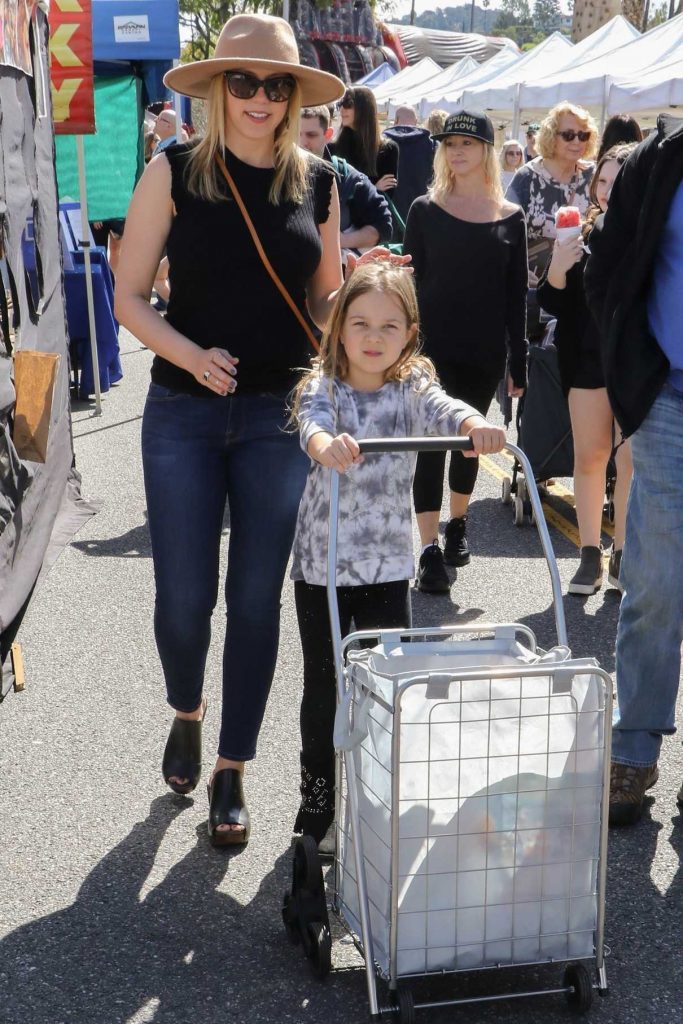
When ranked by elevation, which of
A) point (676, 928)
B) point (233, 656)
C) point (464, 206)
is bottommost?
point (676, 928)

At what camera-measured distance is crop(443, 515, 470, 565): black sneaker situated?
266 inches

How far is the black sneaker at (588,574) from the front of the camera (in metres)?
6.20

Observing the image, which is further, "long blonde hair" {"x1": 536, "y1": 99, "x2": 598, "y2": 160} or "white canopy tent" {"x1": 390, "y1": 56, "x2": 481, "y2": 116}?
"white canopy tent" {"x1": 390, "y1": 56, "x2": 481, "y2": 116}

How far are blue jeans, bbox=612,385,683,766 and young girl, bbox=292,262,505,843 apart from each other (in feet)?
2.46

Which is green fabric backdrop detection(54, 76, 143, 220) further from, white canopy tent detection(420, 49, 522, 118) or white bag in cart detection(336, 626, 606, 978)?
white canopy tent detection(420, 49, 522, 118)

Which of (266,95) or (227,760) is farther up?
(266,95)

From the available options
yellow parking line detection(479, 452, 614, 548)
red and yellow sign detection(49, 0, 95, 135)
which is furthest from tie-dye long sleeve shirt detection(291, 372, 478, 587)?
red and yellow sign detection(49, 0, 95, 135)

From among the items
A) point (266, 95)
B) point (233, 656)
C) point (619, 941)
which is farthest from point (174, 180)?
point (619, 941)

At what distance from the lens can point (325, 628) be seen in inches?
139

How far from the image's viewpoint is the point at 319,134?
23.9 feet

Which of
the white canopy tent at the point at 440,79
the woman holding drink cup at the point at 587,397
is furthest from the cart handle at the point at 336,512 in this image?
the white canopy tent at the point at 440,79

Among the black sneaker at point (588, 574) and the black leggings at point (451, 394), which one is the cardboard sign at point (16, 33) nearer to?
the black leggings at point (451, 394)

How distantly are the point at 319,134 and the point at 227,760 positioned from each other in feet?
14.7

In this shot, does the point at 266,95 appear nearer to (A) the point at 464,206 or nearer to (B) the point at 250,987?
(B) the point at 250,987
